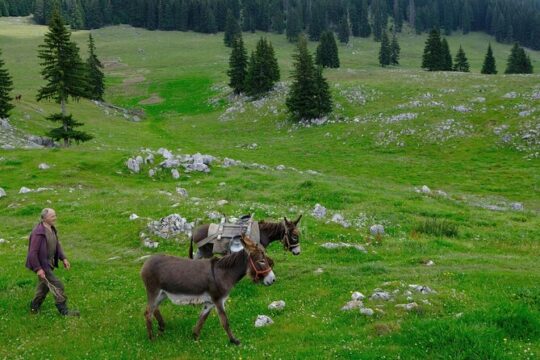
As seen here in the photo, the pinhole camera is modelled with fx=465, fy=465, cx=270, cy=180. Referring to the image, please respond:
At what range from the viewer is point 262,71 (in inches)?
3268

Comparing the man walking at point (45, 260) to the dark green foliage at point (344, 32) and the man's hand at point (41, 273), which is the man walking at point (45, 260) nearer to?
Answer: the man's hand at point (41, 273)

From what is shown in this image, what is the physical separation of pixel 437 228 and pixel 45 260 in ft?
59.8

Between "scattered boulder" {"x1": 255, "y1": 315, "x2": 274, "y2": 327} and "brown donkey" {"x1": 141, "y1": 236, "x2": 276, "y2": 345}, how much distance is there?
1220mm

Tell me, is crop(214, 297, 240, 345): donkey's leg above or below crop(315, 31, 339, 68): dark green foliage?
below

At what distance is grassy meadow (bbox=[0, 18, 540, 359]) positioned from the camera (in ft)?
37.9

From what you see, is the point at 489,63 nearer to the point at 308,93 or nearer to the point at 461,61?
the point at 461,61

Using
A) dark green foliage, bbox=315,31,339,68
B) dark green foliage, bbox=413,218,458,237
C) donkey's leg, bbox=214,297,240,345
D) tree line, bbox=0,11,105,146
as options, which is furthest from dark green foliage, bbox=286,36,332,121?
donkey's leg, bbox=214,297,240,345

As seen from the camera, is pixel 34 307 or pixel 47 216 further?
pixel 34 307

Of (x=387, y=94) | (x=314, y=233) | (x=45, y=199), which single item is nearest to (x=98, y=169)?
(x=45, y=199)

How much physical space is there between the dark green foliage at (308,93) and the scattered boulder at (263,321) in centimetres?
5621

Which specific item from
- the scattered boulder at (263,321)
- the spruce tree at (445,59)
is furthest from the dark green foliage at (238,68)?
the scattered boulder at (263,321)

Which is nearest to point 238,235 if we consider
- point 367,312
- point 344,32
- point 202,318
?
point 202,318

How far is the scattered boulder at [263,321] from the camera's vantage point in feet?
41.1

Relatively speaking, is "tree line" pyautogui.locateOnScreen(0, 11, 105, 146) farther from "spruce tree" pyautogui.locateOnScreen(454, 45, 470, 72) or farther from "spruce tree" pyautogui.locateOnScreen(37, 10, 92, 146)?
"spruce tree" pyautogui.locateOnScreen(454, 45, 470, 72)
